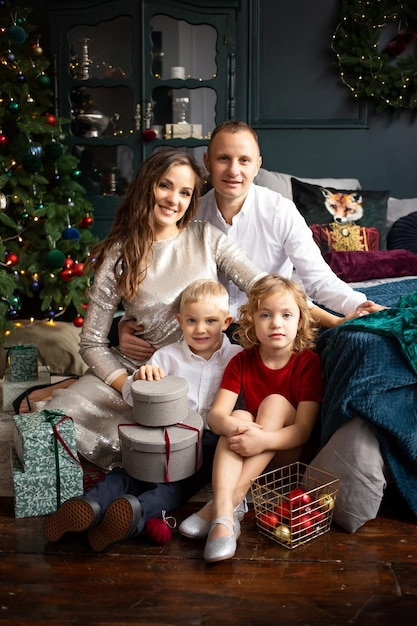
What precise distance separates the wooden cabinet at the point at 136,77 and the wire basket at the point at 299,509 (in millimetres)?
2758

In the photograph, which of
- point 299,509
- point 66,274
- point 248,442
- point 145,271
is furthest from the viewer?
point 66,274

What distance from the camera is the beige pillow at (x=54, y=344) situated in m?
3.71

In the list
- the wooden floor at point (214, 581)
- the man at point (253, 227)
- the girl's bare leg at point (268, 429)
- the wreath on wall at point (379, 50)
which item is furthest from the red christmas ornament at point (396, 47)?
the wooden floor at point (214, 581)

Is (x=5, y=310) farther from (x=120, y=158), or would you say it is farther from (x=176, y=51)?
(x=176, y=51)

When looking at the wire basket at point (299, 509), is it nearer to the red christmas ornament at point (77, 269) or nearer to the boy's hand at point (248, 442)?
the boy's hand at point (248, 442)

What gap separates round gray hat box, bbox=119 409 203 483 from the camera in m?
2.06

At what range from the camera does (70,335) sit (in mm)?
3809

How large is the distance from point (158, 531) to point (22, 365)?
1457 mm

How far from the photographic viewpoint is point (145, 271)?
2492 millimetres

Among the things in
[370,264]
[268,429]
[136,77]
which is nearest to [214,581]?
[268,429]

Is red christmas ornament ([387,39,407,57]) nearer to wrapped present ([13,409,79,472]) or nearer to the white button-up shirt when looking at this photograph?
the white button-up shirt

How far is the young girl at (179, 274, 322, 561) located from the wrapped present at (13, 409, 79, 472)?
0.40 metres

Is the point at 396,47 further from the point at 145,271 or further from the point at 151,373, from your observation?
the point at 151,373

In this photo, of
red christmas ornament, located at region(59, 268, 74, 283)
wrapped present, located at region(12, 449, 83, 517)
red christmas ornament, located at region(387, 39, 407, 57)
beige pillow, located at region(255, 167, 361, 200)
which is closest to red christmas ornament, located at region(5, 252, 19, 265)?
red christmas ornament, located at region(59, 268, 74, 283)
